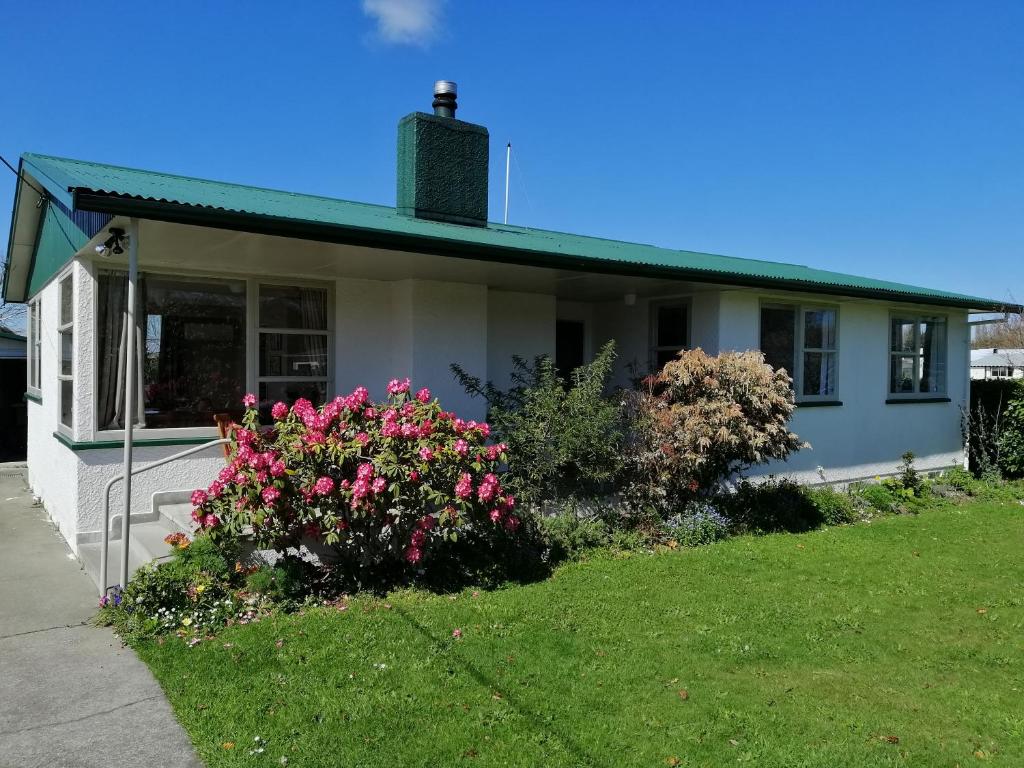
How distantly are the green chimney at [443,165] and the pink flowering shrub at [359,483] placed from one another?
406 centimetres

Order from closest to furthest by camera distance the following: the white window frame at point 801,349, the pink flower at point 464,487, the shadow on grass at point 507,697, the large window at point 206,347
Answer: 1. the shadow on grass at point 507,697
2. the pink flower at point 464,487
3. the large window at point 206,347
4. the white window frame at point 801,349

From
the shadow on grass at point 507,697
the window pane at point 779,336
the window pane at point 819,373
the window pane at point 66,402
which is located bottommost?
the shadow on grass at point 507,697

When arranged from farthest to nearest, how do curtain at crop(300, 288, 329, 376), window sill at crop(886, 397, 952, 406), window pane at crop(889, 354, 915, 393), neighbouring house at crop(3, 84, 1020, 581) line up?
1. window pane at crop(889, 354, 915, 393)
2. window sill at crop(886, 397, 952, 406)
3. curtain at crop(300, 288, 329, 376)
4. neighbouring house at crop(3, 84, 1020, 581)

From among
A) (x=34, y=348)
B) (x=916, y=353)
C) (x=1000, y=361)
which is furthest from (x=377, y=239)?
(x=1000, y=361)

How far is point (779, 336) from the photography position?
32.9 ft

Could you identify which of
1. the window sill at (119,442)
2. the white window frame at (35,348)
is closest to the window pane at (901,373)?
the window sill at (119,442)

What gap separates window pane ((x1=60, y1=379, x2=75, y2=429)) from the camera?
25.0ft

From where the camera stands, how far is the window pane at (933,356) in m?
12.1

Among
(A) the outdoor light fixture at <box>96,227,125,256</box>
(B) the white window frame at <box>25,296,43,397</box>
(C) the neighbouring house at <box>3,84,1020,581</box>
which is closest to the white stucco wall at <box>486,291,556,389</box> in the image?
(C) the neighbouring house at <box>3,84,1020,581</box>

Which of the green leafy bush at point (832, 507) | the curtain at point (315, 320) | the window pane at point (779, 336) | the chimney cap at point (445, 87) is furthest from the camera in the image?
the window pane at point (779, 336)

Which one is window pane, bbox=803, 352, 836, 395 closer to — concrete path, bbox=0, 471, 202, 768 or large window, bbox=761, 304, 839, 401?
large window, bbox=761, 304, 839, 401

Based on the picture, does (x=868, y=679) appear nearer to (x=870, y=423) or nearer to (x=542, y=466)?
(x=542, y=466)

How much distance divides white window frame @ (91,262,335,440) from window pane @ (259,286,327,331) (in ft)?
0.19

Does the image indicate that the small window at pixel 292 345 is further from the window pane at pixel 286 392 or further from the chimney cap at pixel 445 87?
the chimney cap at pixel 445 87
